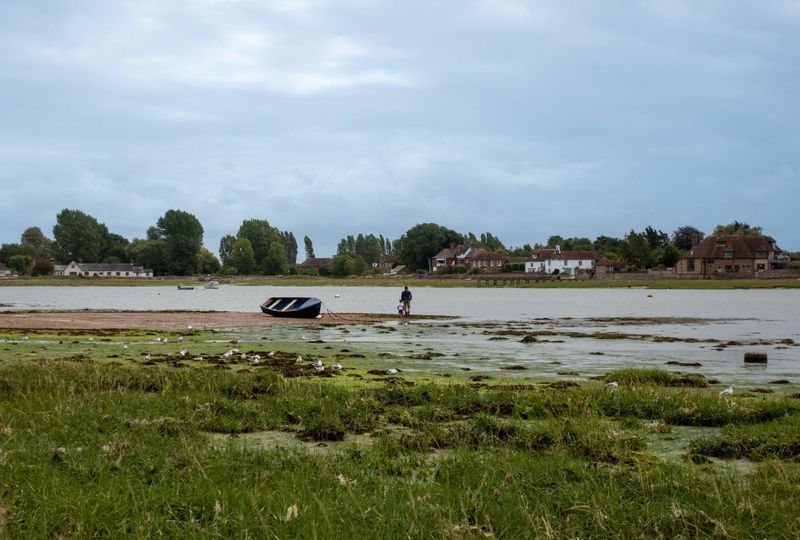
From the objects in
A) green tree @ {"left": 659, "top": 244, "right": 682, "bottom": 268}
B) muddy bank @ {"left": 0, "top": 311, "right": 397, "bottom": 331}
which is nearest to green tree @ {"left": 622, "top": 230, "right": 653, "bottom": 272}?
green tree @ {"left": 659, "top": 244, "right": 682, "bottom": 268}

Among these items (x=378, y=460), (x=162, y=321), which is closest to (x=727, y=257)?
(x=162, y=321)

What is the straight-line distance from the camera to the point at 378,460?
9078mm

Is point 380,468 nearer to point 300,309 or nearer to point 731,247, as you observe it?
point 300,309

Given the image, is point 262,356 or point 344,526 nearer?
point 344,526

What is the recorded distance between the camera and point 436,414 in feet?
41.1

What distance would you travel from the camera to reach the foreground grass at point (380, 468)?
664cm

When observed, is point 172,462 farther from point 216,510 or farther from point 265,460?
point 216,510

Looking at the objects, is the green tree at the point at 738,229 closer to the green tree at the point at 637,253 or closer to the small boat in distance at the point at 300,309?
the green tree at the point at 637,253

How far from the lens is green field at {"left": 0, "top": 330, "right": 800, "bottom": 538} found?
263 inches

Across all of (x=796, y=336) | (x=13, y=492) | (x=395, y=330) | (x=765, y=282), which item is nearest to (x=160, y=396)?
(x=13, y=492)

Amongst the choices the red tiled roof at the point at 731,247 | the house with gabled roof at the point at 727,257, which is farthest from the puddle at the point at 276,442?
the red tiled roof at the point at 731,247

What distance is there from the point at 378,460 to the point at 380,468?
0.36 metres

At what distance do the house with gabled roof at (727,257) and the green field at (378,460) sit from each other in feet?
485

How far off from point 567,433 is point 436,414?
2.68 metres
